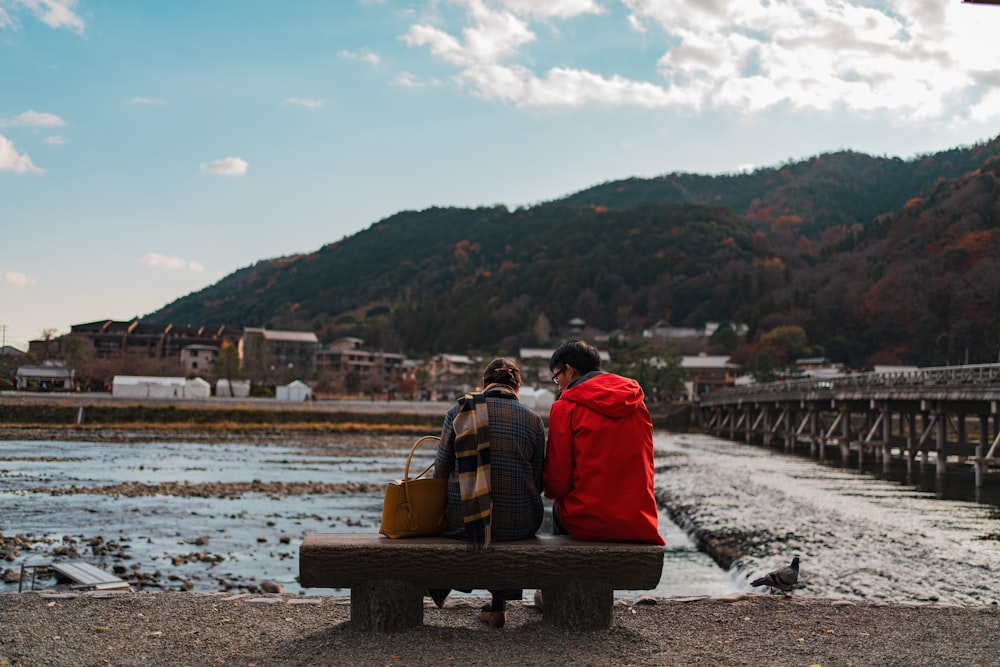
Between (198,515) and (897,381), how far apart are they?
24655mm

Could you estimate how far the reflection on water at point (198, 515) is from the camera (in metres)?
11.9

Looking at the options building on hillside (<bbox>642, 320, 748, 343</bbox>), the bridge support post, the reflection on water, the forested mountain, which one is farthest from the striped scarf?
building on hillside (<bbox>642, 320, 748, 343</bbox>)

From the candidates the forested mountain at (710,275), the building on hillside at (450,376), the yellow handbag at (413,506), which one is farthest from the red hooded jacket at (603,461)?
the building on hillside at (450,376)

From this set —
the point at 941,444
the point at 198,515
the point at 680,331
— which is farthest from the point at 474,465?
the point at 680,331

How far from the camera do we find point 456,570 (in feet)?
17.2

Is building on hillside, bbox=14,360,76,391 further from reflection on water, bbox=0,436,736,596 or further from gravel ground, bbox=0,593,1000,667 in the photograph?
gravel ground, bbox=0,593,1000,667

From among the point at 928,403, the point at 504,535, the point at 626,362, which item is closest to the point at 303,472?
the point at 928,403

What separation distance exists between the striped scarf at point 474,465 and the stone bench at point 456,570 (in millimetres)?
140

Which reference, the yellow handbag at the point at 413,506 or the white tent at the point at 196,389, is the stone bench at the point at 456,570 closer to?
the yellow handbag at the point at 413,506

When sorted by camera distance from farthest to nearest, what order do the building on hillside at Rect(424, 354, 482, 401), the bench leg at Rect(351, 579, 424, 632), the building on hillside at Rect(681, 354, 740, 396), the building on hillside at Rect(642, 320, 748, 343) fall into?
the building on hillside at Rect(642, 320, 748, 343) < the building on hillside at Rect(681, 354, 740, 396) < the building on hillside at Rect(424, 354, 482, 401) < the bench leg at Rect(351, 579, 424, 632)

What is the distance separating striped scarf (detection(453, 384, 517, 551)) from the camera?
5.18 m

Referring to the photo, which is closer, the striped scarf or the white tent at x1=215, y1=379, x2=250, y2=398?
the striped scarf

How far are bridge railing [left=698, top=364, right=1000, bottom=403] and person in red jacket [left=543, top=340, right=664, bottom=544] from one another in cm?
2125

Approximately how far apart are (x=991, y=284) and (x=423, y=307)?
274 feet
